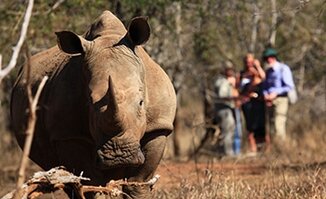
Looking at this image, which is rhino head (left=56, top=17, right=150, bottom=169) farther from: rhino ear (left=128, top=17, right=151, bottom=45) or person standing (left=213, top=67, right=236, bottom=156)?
person standing (left=213, top=67, right=236, bottom=156)

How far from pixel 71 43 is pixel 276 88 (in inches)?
329

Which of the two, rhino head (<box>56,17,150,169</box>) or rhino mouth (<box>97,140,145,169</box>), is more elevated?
rhino head (<box>56,17,150,169</box>)

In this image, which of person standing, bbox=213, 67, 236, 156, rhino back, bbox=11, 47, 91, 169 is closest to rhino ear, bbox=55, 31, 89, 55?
rhino back, bbox=11, 47, 91, 169

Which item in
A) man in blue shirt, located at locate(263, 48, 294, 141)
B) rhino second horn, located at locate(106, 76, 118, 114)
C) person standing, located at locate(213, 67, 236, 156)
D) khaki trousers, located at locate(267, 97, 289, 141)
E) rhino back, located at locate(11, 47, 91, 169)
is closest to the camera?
rhino second horn, located at locate(106, 76, 118, 114)

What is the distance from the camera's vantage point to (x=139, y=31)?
733 centimetres

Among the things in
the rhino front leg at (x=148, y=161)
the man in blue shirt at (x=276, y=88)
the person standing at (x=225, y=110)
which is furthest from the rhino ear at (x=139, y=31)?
the person standing at (x=225, y=110)

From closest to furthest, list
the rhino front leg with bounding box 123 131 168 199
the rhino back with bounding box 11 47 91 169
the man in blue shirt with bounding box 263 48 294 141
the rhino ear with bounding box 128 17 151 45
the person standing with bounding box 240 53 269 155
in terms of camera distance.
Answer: the rhino ear with bounding box 128 17 151 45 → the rhino back with bounding box 11 47 91 169 → the rhino front leg with bounding box 123 131 168 199 → the man in blue shirt with bounding box 263 48 294 141 → the person standing with bounding box 240 53 269 155

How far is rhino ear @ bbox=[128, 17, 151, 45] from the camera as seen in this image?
7219mm

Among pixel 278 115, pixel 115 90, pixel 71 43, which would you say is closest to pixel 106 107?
pixel 115 90

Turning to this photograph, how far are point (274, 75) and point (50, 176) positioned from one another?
387 inches

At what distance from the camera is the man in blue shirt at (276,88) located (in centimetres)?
1511

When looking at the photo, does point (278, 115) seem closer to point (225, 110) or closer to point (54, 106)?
point (225, 110)

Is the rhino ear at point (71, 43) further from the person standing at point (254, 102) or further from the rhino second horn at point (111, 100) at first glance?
the person standing at point (254, 102)

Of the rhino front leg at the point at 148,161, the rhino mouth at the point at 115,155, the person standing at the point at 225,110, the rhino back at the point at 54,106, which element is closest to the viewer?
the rhino mouth at the point at 115,155
